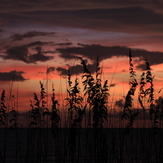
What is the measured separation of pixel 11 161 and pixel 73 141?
20.0 metres

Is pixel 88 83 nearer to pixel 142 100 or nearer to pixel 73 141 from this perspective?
pixel 73 141

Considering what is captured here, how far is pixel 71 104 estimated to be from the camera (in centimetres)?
802

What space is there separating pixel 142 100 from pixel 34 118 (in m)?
3.67

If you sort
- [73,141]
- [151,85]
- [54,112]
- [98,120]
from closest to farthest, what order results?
[73,141]
[98,120]
[54,112]
[151,85]

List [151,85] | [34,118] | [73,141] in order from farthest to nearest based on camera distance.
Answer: [151,85]
[34,118]
[73,141]

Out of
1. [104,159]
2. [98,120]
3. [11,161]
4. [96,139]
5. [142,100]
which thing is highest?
[142,100]

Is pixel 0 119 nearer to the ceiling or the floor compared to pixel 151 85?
nearer to the floor

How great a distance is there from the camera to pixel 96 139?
7.87m

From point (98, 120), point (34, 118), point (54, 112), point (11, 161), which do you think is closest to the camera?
point (98, 120)

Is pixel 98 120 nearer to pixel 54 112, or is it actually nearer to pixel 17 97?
pixel 54 112

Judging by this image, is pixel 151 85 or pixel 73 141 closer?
pixel 73 141

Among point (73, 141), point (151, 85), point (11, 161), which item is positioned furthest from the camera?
point (11, 161)

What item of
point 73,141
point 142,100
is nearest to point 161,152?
point 142,100

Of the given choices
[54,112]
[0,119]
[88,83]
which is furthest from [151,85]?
[0,119]
